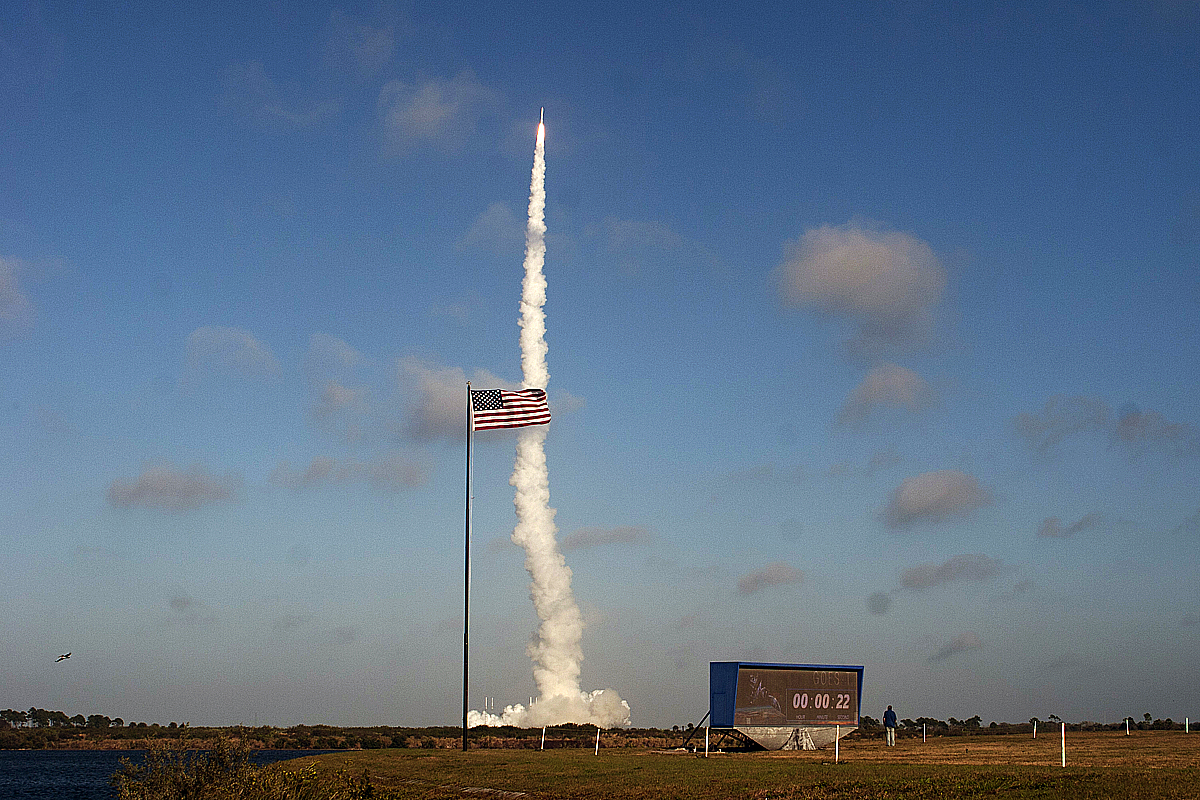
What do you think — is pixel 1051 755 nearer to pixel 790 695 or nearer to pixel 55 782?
pixel 790 695

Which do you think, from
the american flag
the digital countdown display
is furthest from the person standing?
the american flag

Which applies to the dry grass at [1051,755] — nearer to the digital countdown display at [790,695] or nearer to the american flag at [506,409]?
the digital countdown display at [790,695]

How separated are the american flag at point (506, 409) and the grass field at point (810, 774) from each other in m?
14.6

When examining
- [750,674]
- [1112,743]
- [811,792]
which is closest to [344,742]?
[750,674]

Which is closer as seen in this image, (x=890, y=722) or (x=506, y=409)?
(x=506, y=409)

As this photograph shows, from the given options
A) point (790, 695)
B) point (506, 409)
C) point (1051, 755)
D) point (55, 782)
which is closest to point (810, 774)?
point (1051, 755)

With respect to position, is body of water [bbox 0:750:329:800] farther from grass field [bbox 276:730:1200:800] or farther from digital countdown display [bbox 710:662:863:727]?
digital countdown display [bbox 710:662:863:727]

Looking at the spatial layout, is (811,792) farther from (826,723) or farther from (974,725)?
(974,725)

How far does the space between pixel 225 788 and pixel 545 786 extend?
48.4ft

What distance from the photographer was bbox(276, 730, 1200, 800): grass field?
25297 millimetres

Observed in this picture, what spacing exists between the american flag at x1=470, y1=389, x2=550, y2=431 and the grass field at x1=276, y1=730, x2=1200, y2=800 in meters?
14.6

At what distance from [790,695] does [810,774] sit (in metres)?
19.4

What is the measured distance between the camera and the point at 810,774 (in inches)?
1230

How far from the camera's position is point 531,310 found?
65062 mm
